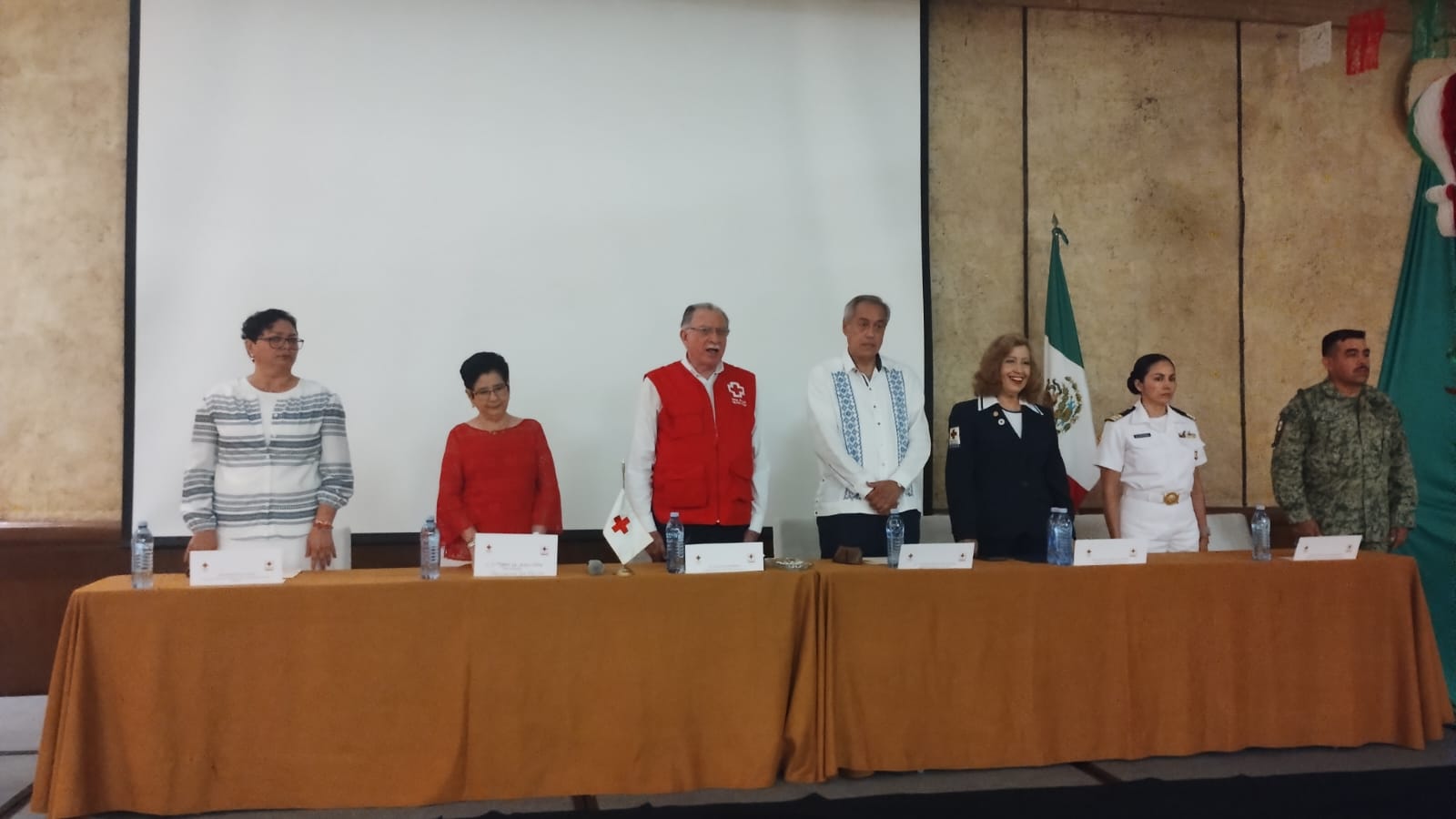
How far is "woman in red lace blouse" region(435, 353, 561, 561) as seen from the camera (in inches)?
108

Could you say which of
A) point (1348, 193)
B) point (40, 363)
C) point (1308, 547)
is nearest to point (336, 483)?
point (40, 363)

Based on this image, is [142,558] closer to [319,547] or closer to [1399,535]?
[319,547]

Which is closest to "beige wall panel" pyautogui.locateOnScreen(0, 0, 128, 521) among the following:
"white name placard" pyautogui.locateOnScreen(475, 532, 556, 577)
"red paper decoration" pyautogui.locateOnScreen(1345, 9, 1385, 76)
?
"white name placard" pyautogui.locateOnScreen(475, 532, 556, 577)

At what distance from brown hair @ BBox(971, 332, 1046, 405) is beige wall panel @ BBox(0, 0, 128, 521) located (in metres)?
3.29

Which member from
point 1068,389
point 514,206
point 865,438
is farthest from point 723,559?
point 1068,389

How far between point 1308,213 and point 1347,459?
1.72 metres

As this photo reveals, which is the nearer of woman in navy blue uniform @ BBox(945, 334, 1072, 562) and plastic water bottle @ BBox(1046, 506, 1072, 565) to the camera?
plastic water bottle @ BBox(1046, 506, 1072, 565)

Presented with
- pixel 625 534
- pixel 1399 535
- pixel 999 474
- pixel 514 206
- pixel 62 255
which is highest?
pixel 514 206

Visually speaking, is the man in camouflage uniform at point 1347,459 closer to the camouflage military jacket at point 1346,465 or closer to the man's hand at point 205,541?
the camouflage military jacket at point 1346,465

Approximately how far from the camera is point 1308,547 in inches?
105

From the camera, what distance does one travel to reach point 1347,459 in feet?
10.8

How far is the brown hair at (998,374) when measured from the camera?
2.91 m

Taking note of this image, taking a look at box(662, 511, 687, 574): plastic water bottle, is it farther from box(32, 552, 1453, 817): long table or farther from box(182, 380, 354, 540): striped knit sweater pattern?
box(182, 380, 354, 540): striped knit sweater pattern

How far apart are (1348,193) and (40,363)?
5919 mm
